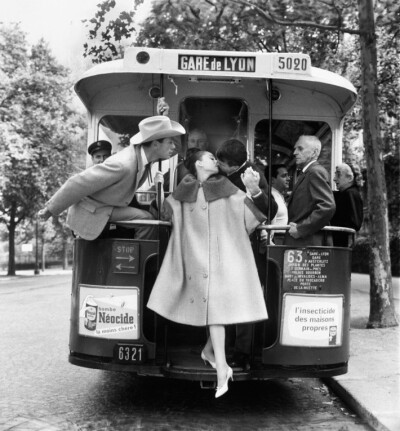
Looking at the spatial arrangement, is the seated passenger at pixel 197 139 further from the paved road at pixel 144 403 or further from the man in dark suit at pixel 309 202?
the paved road at pixel 144 403

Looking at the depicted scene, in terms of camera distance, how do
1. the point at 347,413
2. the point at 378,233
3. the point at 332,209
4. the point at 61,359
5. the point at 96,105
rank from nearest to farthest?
the point at 332,209 → the point at 347,413 → the point at 96,105 → the point at 61,359 → the point at 378,233

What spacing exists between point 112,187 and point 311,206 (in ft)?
5.12

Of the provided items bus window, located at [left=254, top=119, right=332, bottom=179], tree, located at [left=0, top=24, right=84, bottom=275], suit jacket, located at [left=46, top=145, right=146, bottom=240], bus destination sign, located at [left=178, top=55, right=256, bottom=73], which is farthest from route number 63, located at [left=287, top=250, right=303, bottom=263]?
tree, located at [left=0, top=24, right=84, bottom=275]

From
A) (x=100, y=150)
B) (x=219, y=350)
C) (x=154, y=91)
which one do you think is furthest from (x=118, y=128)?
(x=219, y=350)

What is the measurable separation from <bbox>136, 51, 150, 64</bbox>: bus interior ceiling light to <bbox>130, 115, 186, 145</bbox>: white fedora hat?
0.45m

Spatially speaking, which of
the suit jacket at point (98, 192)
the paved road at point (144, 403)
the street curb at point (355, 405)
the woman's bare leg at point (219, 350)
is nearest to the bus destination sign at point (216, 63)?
the suit jacket at point (98, 192)

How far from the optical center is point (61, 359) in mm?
8336

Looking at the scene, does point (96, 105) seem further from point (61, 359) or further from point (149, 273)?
point (61, 359)

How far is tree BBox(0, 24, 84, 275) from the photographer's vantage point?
85.2 feet

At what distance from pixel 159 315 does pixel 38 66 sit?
2720cm

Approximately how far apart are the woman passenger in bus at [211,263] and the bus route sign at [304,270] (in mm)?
263

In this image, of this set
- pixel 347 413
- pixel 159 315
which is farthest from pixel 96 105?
pixel 347 413

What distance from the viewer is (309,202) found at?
534 cm

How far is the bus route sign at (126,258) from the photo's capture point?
207 inches
